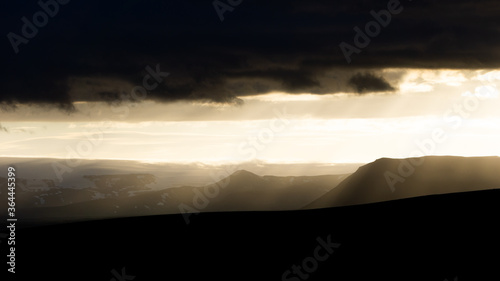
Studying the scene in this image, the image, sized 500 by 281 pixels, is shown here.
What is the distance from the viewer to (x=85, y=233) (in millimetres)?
75438

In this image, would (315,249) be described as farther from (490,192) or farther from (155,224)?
(490,192)

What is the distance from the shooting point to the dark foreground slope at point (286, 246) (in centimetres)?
5428

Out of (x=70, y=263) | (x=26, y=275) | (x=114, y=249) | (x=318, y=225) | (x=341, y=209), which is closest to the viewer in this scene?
(x=26, y=275)

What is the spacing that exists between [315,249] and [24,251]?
98.0 ft

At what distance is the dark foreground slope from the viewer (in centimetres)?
5428

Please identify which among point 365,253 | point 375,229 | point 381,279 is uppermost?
point 375,229

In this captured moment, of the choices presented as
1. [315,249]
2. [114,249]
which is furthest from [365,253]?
[114,249]

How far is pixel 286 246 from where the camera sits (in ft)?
208

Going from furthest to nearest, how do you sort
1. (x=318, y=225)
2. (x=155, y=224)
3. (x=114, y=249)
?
(x=155, y=224)
(x=318, y=225)
(x=114, y=249)

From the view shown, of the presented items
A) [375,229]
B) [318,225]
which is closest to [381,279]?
[375,229]

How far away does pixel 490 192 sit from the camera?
84688 millimetres

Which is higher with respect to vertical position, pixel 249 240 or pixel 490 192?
pixel 490 192

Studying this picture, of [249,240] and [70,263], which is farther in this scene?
[249,240]

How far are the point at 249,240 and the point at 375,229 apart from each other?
1299cm
